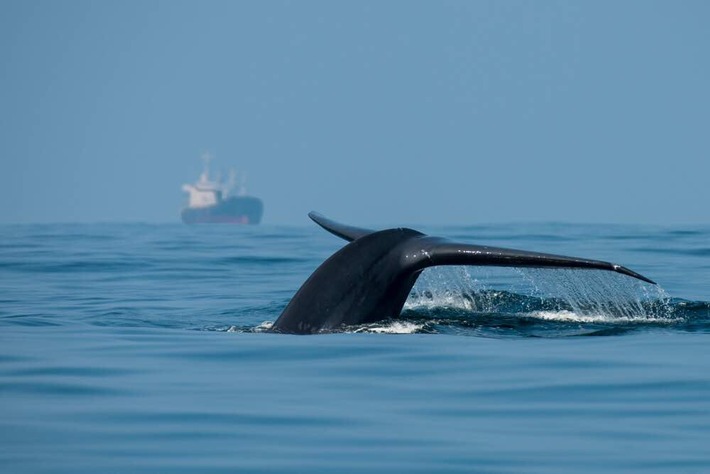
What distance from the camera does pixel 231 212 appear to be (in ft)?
646

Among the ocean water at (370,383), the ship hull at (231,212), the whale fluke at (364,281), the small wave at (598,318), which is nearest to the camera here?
the ocean water at (370,383)

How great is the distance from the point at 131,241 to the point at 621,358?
2114cm

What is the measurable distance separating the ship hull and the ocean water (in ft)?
581

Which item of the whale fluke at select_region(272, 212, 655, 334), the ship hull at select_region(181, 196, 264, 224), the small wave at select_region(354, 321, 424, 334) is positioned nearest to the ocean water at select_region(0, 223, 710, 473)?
the small wave at select_region(354, 321, 424, 334)

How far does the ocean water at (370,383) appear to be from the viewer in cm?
759

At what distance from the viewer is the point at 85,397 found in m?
9.20

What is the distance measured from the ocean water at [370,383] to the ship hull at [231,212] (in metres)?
177

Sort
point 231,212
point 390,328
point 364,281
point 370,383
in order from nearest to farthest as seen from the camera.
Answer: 1. point 370,383
2. point 364,281
3. point 390,328
4. point 231,212

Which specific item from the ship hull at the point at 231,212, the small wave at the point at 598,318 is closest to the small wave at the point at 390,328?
the small wave at the point at 598,318

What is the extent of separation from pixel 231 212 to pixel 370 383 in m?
188

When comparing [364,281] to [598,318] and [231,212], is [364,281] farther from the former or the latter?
[231,212]

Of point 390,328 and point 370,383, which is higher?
point 390,328

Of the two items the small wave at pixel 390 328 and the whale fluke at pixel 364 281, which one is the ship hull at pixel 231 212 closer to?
the small wave at pixel 390 328

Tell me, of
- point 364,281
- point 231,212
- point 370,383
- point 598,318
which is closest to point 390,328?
point 364,281
